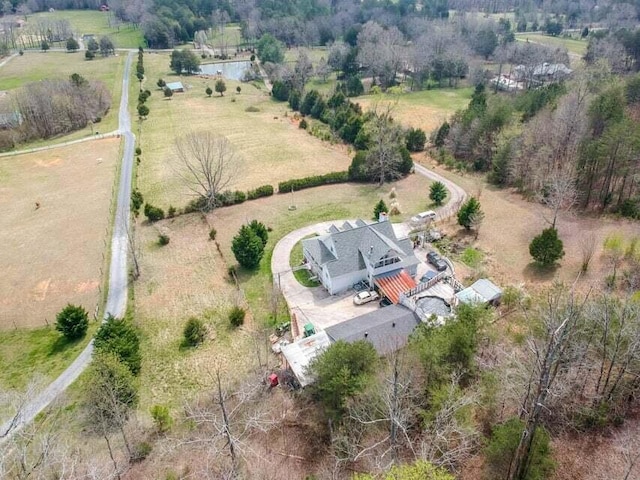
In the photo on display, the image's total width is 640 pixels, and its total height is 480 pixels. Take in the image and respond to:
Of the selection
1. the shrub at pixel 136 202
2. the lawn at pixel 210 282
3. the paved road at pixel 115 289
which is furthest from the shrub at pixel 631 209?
the shrub at pixel 136 202

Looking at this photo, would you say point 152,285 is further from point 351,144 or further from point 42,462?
point 351,144

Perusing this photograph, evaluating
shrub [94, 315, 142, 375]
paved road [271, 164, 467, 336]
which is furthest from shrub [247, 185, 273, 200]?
shrub [94, 315, 142, 375]

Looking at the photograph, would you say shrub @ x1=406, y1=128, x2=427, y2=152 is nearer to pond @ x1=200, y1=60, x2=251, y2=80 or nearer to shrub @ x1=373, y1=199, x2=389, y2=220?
shrub @ x1=373, y1=199, x2=389, y2=220

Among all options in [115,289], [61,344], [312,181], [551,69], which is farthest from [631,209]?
[551,69]

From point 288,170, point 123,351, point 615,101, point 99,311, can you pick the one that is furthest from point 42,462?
point 615,101

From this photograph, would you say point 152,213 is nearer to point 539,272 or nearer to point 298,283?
point 298,283
